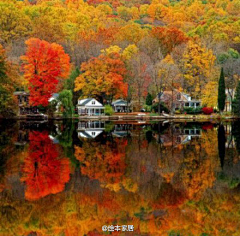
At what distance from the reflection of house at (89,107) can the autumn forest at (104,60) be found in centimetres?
163

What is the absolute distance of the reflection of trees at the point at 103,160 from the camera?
50.0ft

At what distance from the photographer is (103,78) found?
63250mm

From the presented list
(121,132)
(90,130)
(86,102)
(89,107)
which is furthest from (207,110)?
(121,132)

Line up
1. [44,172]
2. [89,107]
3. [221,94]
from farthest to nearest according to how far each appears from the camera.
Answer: [89,107]
[221,94]
[44,172]

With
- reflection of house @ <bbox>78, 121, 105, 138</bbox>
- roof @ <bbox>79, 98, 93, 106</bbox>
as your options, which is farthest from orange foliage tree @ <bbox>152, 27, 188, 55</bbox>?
reflection of house @ <bbox>78, 121, 105, 138</bbox>

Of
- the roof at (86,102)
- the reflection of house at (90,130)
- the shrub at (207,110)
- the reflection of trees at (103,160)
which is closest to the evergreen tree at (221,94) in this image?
the shrub at (207,110)

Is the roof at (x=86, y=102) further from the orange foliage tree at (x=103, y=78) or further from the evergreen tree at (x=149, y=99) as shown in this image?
the evergreen tree at (x=149, y=99)

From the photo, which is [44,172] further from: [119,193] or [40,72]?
[40,72]

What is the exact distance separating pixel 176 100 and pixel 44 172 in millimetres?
53170

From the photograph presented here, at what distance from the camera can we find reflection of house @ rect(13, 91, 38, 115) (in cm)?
6153

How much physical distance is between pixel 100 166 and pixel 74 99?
168 feet

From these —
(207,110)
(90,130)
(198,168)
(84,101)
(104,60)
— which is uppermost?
(104,60)

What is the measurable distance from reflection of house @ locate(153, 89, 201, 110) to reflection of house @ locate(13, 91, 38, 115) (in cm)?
2081

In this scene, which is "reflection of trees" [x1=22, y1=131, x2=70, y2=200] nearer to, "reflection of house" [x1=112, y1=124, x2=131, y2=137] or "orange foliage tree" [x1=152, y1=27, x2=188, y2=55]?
"reflection of house" [x1=112, y1=124, x2=131, y2=137]
